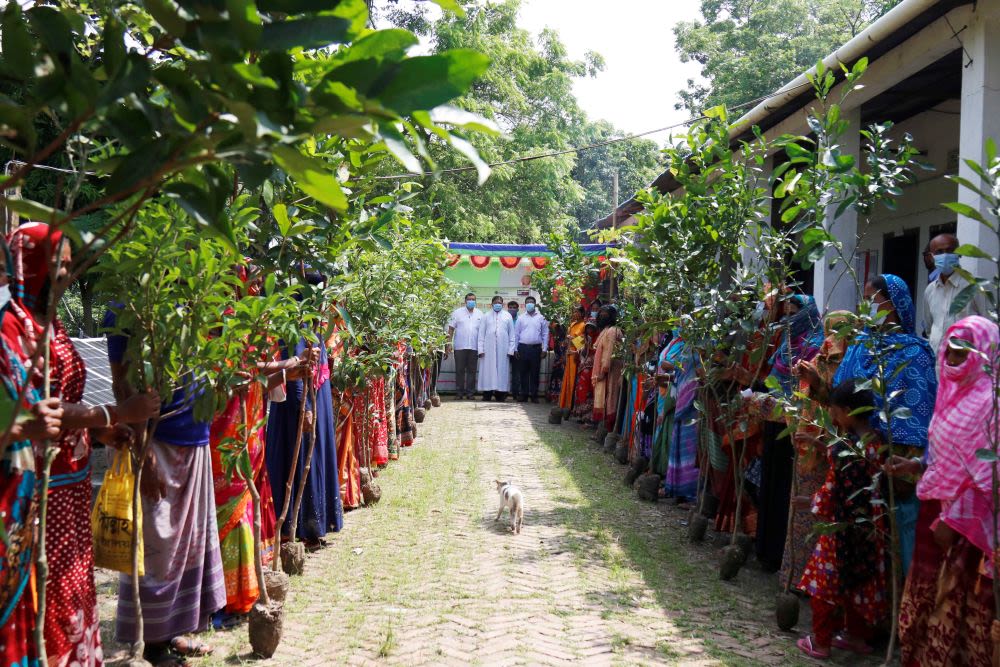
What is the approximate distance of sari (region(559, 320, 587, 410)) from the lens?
1425 cm

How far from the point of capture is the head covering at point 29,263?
2855 mm

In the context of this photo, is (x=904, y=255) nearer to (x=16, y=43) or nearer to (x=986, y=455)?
(x=986, y=455)

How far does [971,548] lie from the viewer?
3.61m

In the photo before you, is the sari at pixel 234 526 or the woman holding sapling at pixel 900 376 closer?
the woman holding sapling at pixel 900 376

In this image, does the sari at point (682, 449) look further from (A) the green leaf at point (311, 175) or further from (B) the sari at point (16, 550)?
(A) the green leaf at point (311, 175)

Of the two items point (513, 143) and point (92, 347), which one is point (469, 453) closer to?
point (92, 347)

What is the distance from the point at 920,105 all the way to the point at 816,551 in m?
6.46

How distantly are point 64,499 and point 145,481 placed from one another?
69 cm

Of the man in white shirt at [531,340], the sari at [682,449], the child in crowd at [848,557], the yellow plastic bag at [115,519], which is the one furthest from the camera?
the man in white shirt at [531,340]

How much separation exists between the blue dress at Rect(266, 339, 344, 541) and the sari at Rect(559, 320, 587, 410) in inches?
316

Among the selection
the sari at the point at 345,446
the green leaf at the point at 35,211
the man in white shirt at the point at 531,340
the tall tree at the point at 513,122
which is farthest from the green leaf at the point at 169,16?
the tall tree at the point at 513,122

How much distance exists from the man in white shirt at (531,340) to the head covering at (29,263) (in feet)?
47.9

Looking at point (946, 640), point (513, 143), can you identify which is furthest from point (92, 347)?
point (513, 143)

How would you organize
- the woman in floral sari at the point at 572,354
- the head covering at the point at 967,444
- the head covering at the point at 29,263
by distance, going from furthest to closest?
the woman in floral sari at the point at 572,354, the head covering at the point at 967,444, the head covering at the point at 29,263
